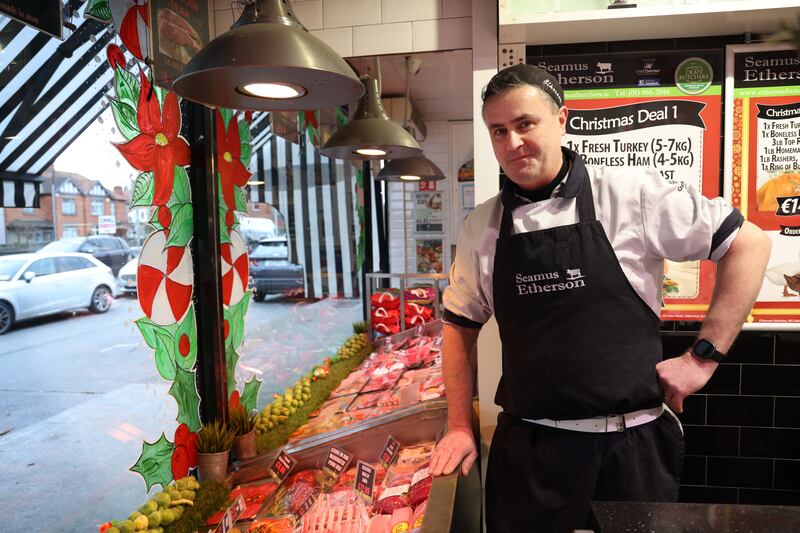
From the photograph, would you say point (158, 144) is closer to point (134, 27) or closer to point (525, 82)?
point (134, 27)

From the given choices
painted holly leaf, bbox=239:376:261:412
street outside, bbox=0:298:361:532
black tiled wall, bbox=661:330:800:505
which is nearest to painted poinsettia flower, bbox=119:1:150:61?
street outside, bbox=0:298:361:532

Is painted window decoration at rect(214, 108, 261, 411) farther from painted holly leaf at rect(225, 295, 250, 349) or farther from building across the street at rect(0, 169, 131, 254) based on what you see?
building across the street at rect(0, 169, 131, 254)

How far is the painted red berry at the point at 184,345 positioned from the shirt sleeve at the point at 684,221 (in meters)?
2.07

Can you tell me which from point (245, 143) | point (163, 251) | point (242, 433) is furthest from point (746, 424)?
point (245, 143)

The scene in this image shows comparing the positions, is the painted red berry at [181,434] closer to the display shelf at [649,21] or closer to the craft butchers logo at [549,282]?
the craft butchers logo at [549,282]

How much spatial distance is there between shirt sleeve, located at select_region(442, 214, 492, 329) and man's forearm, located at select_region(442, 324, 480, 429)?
0.03 metres

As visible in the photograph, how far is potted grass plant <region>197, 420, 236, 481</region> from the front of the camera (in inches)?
108

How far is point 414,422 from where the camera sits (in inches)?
105

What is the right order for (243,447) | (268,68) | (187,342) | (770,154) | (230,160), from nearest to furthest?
(268,68)
(770,154)
(187,342)
(243,447)
(230,160)

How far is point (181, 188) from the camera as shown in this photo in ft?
8.86

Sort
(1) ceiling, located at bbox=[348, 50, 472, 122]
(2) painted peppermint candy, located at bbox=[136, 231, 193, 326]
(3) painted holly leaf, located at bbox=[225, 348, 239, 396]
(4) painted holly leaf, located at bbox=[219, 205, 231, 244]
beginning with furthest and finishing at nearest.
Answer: (3) painted holly leaf, located at bbox=[225, 348, 239, 396] → (4) painted holly leaf, located at bbox=[219, 205, 231, 244] → (1) ceiling, located at bbox=[348, 50, 472, 122] → (2) painted peppermint candy, located at bbox=[136, 231, 193, 326]

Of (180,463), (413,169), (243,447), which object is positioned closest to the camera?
(180,463)

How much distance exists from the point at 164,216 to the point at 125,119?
457 millimetres

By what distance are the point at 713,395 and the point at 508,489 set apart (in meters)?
1.30
